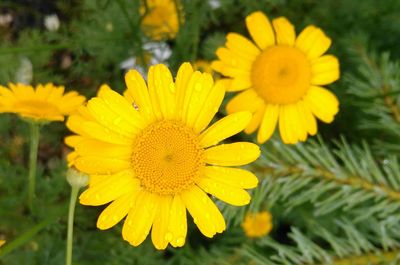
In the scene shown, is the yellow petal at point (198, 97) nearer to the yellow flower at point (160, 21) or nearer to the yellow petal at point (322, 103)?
the yellow petal at point (322, 103)

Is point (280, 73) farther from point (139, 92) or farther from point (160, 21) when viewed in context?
point (160, 21)

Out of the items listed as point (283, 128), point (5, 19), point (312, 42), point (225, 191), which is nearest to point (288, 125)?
point (283, 128)

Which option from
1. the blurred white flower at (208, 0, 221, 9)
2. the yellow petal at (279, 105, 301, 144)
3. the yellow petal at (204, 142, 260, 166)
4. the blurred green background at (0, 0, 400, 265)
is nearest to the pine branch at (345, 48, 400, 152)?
the blurred green background at (0, 0, 400, 265)

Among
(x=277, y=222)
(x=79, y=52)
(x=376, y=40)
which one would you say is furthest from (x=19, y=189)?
(x=376, y=40)

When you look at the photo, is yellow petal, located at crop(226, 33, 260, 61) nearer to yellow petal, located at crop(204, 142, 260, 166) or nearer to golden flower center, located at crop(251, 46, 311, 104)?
golden flower center, located at crop(251, 46, 311, 104)

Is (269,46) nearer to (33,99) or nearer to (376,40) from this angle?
(33,99)

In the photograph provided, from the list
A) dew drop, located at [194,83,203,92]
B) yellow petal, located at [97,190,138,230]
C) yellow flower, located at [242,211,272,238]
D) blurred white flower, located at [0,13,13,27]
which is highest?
dew drop, located at [194,83,203,92]

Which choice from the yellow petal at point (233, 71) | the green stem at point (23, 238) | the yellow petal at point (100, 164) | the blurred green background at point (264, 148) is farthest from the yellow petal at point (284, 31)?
the green stem at point (23, 238)
